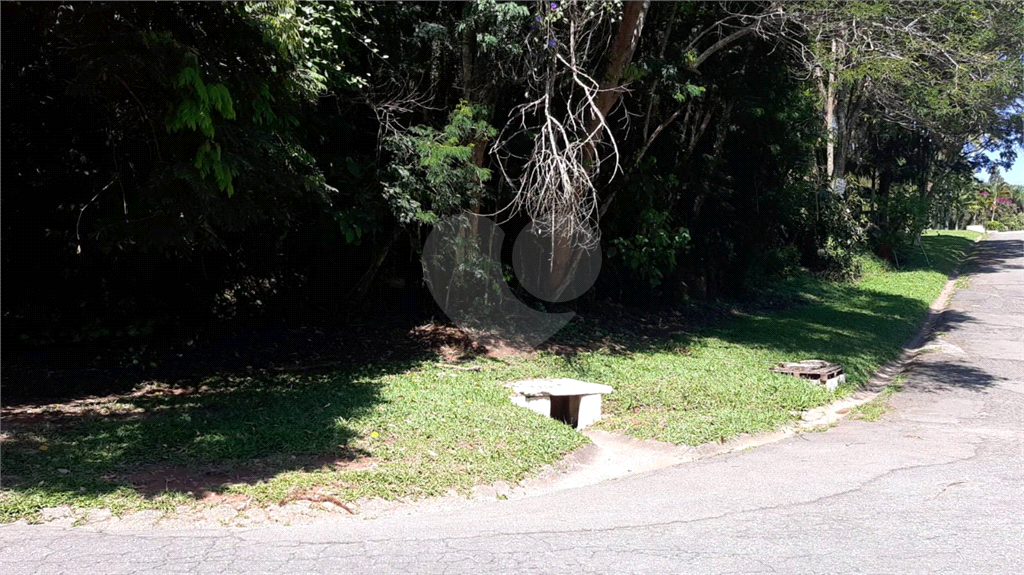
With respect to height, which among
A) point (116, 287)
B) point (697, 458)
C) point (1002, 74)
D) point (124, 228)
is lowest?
point (697, 458)

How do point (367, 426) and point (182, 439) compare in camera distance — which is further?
point (367, 426)

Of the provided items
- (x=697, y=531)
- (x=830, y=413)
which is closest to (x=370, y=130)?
(x=830, y=413)

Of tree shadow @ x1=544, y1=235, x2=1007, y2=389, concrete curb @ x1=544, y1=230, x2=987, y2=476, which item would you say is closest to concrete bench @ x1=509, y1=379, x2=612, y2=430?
concrete curb @ x1=544, y1=230, x2=987, y2=476

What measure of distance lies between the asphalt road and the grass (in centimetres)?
67

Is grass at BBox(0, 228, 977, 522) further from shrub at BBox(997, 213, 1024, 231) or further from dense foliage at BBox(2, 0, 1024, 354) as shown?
shrub at BBox(997, 213, 1024, 231)

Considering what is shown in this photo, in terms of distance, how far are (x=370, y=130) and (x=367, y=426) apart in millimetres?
5334

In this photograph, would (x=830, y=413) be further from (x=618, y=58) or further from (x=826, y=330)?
(x=826, y=330)

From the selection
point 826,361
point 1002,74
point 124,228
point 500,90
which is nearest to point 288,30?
point 124,228

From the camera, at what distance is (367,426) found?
7.93m

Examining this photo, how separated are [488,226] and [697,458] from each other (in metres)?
5.86

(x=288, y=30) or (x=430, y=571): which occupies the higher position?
(x=288, y=30)

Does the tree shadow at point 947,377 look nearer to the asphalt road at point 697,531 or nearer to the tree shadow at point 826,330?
the tree shadow at point 826,330

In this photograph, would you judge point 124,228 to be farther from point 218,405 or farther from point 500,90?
point 500,90

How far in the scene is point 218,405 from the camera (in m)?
8.79
